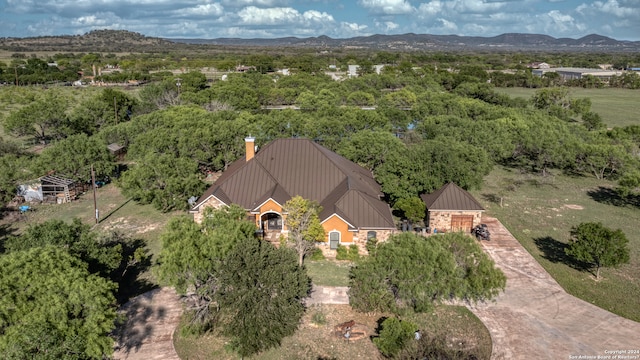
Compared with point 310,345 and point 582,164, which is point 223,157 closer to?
point 310,345

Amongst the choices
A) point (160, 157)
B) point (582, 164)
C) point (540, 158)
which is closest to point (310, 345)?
point (160, 157)

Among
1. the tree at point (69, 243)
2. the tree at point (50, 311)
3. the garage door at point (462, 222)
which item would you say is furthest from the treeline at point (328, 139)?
the tree at point (50, 311)

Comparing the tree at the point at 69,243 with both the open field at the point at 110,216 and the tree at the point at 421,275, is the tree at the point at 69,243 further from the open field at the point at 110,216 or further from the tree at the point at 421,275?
the tree at the point at 421,275

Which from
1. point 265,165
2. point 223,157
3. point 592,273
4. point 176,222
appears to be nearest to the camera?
point 176,222

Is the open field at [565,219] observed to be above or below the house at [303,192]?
below

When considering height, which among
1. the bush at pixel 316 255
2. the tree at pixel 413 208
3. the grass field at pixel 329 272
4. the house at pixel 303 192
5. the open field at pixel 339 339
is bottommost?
the open field at pixel 339 339

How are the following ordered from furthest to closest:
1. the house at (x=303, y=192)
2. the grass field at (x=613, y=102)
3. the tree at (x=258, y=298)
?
the grass field at (x=613, y=102), the house at (x=303, y=192), the tree at (x=258, y=298)
